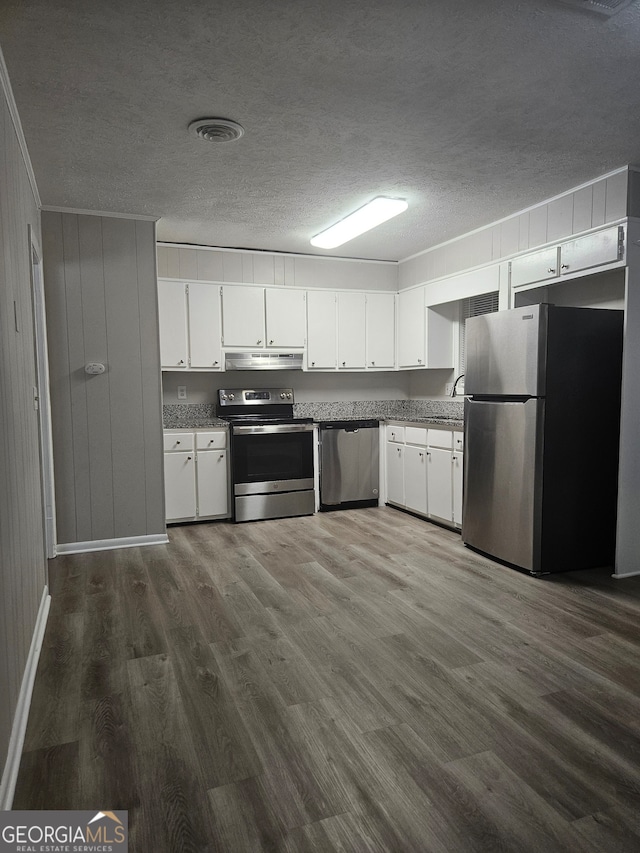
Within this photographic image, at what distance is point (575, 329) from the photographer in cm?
351

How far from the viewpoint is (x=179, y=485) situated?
15.9ft

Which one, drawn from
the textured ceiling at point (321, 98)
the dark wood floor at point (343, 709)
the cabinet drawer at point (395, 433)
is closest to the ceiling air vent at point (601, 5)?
the textured ceiling at point (321, 98)

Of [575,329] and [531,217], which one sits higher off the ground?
[531,217]

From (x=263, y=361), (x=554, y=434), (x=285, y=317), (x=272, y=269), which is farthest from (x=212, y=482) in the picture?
(x=554, y=434)

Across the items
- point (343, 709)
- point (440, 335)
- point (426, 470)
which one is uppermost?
point (440, 335)

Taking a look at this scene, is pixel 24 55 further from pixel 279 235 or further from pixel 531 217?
pixel 531 217

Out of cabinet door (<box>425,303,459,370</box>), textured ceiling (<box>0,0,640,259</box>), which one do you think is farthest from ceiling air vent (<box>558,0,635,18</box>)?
cabinet door (<box>425,303,459,370</box>)

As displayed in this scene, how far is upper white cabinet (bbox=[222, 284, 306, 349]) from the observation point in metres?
5.18

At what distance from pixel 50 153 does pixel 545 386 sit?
10.0 feet

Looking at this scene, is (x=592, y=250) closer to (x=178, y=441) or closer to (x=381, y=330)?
(x=381, y=330)

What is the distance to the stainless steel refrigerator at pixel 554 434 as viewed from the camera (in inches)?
138

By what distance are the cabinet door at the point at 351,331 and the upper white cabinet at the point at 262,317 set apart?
40cm

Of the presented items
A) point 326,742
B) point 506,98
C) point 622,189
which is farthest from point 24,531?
point 622,189

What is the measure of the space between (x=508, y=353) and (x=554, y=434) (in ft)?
1.93
